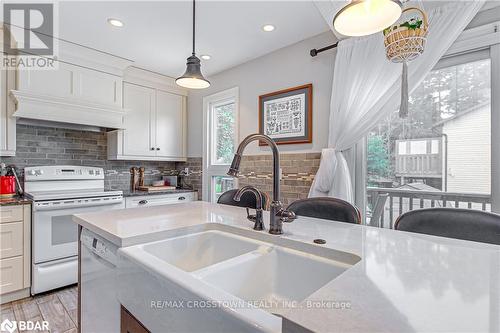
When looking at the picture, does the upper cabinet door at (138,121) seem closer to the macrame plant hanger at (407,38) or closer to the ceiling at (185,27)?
the ceiling at (185,27)

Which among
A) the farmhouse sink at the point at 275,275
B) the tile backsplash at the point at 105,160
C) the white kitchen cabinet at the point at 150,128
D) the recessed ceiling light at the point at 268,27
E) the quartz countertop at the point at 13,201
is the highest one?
the recessed ceiling light at the point at 268,27

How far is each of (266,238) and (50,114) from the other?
2676 mm

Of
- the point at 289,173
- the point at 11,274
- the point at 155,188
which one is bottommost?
the point at 11,274

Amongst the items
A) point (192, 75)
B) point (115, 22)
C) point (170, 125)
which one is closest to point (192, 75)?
point (192, 75)

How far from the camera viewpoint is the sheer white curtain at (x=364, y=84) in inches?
71.2

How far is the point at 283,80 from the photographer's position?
2764mm

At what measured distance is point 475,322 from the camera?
17.6 inches

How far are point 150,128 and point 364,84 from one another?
8.79 ft

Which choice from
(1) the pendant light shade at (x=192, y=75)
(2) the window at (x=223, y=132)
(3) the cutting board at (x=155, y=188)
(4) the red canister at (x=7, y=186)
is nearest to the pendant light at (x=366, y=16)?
(1) the pendant light shade at (x=192, y=75)

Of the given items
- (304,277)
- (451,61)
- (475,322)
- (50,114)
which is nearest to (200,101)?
(50,114)

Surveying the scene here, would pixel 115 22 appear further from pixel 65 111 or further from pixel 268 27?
pixel 268 27

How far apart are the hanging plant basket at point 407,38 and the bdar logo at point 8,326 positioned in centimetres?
320

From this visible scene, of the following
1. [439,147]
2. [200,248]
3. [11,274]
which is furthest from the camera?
[11,274]

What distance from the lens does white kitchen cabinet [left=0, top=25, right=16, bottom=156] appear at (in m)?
2.43
